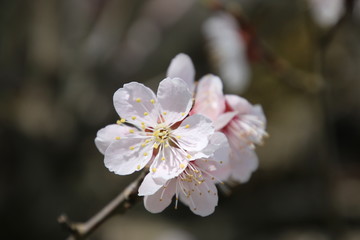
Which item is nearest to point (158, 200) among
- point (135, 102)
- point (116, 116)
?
point (135, 102)

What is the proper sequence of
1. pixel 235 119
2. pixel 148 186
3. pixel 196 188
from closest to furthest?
pixel 148 186 < pixel 196 188 < pixel 235 119

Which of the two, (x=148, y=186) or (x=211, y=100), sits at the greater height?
(x=211, y=100)

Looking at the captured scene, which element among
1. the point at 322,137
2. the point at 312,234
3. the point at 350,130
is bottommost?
the point at 312,234

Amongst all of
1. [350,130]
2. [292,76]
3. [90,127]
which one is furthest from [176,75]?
[350,130]

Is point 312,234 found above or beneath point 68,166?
above

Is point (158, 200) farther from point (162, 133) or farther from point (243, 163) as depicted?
point (243, 163)

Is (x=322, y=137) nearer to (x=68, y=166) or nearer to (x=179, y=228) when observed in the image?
(x=179, y=228)

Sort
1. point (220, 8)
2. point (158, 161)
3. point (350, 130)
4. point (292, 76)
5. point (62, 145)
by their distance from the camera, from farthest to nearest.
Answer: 1. point (350, 130)
2. point (62, 145)
3. point (292, 76)
4. point (220, 8)
5. point (158, 161)
